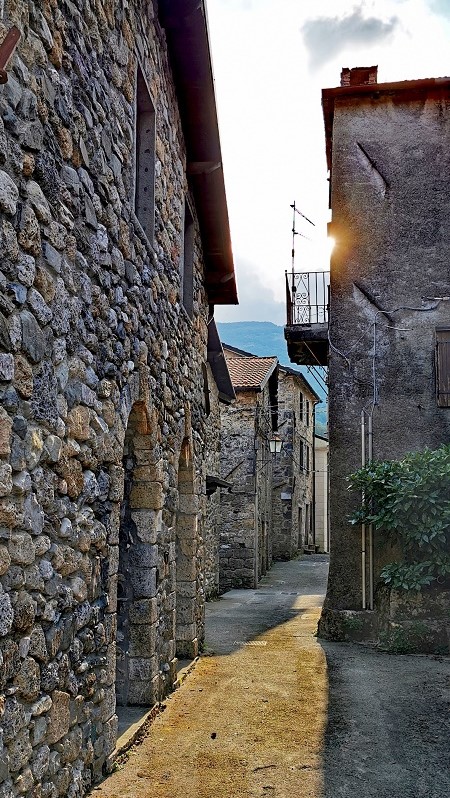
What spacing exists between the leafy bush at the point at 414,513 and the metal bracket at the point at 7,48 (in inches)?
269

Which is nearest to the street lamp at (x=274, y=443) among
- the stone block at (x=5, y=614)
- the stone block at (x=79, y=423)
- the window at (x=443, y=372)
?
the window at (x=443, y=372)

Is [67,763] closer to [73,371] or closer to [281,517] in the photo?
[73,371]

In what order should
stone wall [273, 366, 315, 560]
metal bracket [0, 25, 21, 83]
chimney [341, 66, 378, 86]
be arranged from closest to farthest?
metal bracket [0, 25, 21, 83]
chimney [341, 66, 378, 86]
stone wall [273, 366, 315, 560]

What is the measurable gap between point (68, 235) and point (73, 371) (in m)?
0.68

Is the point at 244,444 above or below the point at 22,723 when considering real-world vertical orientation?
above

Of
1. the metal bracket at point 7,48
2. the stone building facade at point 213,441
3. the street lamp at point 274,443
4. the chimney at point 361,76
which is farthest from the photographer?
the street lamp at point 274,443

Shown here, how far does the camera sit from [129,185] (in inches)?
185

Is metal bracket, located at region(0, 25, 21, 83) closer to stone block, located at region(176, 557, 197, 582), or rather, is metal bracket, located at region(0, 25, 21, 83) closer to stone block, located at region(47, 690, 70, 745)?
stone block, located at region(47, 690, 70, 745)

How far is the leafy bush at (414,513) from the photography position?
26.7 feet

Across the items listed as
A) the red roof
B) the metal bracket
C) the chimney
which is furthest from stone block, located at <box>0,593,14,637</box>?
the red roof

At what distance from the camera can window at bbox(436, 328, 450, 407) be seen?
9.24m

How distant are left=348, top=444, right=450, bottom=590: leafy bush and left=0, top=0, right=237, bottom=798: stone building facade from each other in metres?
3.26

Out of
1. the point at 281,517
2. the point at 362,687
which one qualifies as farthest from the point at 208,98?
the point at 281,517

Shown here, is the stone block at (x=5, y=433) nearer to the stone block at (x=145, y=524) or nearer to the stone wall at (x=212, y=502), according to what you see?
the stone block at (x=145, y=524)
